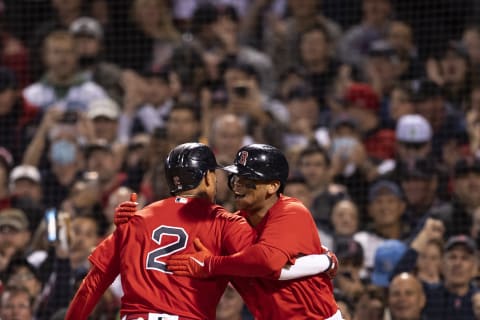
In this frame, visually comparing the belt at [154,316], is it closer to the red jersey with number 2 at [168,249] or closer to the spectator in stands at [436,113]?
the red jersey with number 2 at [168,249]

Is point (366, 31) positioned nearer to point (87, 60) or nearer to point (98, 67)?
point (98, 67)

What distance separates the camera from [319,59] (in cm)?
1088

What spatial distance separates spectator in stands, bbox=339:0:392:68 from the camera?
35.9 ft

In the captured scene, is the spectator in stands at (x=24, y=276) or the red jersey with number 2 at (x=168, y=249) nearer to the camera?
the red jersey with number 2 at (x=168, y=249)

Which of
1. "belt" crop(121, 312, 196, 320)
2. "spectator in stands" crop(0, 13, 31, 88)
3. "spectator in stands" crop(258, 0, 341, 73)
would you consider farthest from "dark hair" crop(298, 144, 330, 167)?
"belt" crop(121, 312, 196, 320)

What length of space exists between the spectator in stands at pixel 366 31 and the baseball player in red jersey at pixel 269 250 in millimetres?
5219

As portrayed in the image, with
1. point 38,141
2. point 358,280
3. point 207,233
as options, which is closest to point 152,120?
point 38,141

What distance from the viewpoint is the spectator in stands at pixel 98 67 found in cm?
1076

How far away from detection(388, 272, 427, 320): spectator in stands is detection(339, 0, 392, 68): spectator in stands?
3.33m

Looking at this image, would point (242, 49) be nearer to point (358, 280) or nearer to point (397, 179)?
point (397, 179)

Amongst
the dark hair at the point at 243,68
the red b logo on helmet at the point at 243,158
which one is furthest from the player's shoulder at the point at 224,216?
the dark hair at the point at 243,68

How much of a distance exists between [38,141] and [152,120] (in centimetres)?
96

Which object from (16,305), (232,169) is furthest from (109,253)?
(16,305)

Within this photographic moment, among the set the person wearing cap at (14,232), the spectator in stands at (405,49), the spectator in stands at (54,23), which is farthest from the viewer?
the spectator in stands at (54,23)
